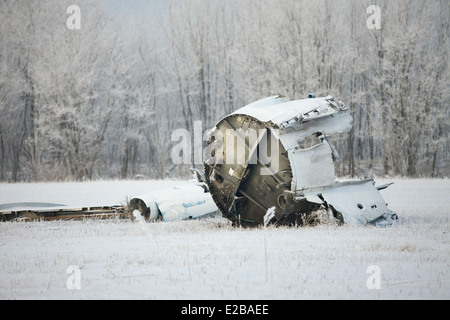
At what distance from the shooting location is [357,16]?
30.1m

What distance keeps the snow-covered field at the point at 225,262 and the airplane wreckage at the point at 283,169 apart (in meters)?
0.42

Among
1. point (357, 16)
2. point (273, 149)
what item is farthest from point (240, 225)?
point (357, 16)

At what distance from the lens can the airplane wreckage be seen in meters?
8.32

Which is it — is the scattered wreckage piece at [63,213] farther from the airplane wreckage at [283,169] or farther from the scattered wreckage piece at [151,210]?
the airplane wreckage at [283,169]

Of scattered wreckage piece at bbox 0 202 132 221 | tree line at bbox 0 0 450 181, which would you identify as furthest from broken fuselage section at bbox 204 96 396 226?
tree line at bbox 0 0 450 181

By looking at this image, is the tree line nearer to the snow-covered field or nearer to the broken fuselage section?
the broken fuselage section

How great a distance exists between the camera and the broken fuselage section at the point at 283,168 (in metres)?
8.32

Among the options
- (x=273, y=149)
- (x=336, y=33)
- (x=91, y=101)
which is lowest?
(x=273, y=149)

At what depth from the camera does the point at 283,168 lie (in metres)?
8.52

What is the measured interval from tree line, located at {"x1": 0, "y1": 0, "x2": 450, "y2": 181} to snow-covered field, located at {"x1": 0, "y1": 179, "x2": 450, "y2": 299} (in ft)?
64.4

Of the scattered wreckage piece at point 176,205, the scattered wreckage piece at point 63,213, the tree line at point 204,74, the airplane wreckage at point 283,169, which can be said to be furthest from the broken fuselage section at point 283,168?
the tree line at point 204,74

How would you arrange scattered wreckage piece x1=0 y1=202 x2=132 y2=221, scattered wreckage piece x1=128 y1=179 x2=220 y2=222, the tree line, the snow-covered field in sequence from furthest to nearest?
the tree line → scattered wreckage piece x1=0 y1=202 x2=132 y2=221 → scattered wreckage piece x1=128 y1=179 x2=220 y2=222 → the snow-covered field

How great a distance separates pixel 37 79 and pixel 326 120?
25462 mm
